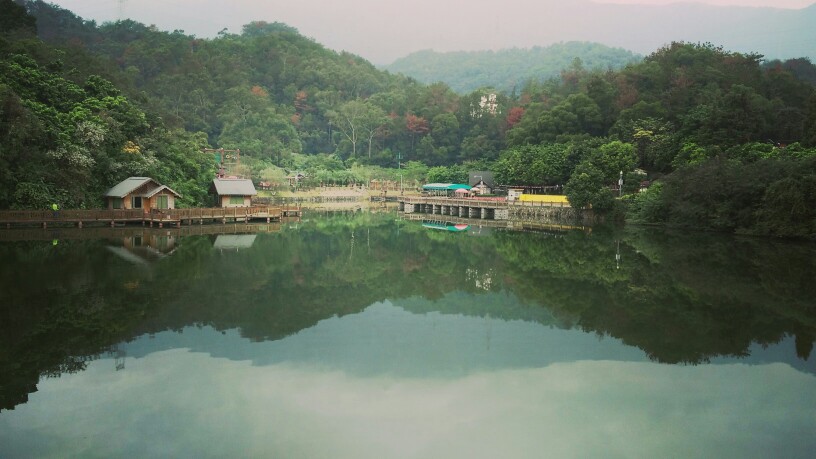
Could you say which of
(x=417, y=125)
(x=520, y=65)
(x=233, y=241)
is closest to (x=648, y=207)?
(x=233, y=241)

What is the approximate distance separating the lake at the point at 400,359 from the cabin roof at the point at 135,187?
11.5 metres

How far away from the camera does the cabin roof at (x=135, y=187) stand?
3089cm

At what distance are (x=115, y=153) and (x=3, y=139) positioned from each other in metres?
6.98

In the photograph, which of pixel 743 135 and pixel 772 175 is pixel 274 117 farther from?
pixel 772 175

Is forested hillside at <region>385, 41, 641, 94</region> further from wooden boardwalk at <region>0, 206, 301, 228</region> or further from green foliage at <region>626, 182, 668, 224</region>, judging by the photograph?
wooden boardwalk at <region>0, 206, 301, 228</region>

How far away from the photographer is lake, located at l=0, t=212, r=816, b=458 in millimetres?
7160

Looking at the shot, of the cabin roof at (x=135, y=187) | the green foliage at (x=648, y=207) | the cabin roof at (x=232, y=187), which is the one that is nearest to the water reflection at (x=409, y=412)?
the cabin roof at (x=135, y=187)

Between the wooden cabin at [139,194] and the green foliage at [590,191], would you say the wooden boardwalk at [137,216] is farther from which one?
the green foliage at [590,191]

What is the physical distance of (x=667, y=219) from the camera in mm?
35031

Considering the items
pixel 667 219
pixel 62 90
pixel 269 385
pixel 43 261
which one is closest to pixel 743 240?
pixel 667 219

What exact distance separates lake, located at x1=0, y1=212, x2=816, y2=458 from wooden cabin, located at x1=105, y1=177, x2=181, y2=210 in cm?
Answer: 1174

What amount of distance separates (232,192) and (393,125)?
5249 cm

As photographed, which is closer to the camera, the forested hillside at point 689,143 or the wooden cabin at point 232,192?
the forested hillside at point 689,143

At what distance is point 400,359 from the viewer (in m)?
10.1
